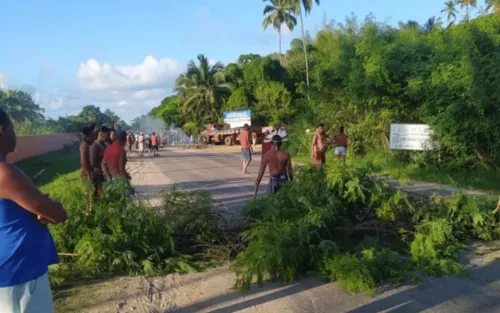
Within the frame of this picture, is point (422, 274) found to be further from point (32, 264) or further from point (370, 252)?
point (32, 264)

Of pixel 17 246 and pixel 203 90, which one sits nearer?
pixel 17 246

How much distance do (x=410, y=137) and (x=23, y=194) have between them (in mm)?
14861

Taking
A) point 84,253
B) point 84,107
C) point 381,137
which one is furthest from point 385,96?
point 84,107

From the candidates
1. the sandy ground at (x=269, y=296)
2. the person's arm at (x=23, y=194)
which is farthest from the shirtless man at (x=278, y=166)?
the person's arm at (x=23, y=194)

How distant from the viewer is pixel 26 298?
9.95 ft

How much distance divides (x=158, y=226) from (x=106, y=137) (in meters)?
3.89

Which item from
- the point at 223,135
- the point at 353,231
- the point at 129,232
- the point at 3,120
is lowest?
the point at 353,231

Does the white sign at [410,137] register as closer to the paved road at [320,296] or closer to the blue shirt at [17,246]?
the paved road at [320,296]

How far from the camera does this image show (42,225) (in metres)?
3.14

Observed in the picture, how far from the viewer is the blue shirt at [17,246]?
295cm

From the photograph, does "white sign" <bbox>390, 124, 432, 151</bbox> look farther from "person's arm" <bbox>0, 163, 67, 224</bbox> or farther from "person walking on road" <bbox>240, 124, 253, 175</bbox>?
"person's arm" <bbox>0, 163, 67, 224</bbox>

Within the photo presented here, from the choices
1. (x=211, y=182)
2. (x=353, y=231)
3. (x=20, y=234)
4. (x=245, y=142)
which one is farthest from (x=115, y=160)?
(x=245, y=142)

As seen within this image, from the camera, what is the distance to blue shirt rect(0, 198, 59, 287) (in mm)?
2954

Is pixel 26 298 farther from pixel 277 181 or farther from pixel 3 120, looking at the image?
pixel 277 181
